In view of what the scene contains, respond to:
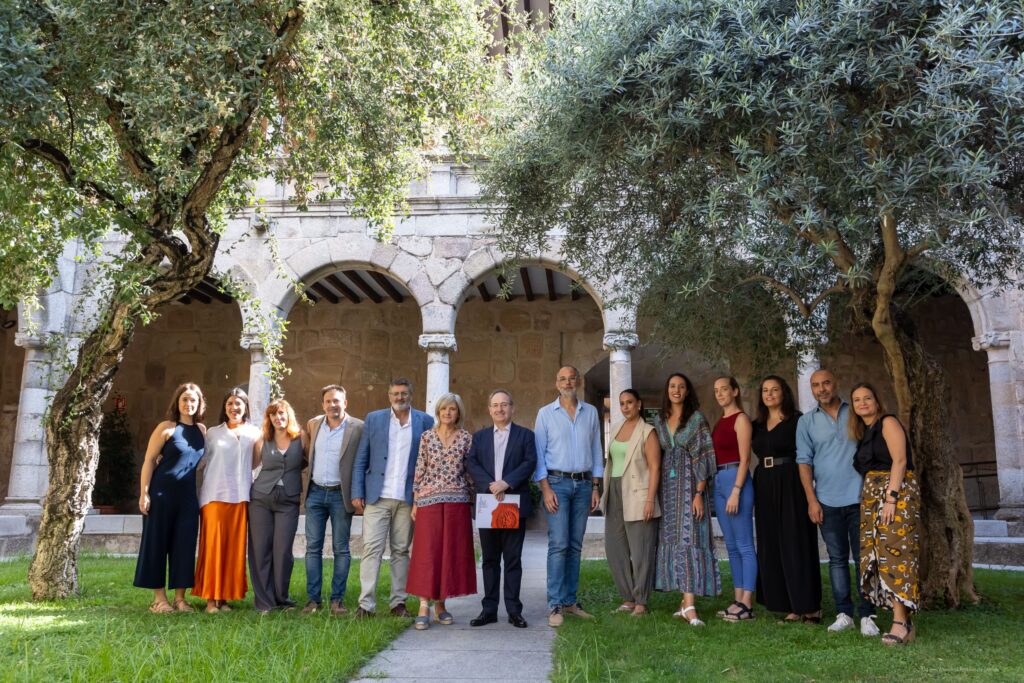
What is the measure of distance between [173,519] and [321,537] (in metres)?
0.91


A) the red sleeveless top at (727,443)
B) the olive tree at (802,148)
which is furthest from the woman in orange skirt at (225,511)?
the red sleeveless top at (727,443)

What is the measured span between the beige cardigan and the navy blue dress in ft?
8.66

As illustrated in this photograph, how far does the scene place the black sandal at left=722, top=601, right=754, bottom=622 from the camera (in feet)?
15.7

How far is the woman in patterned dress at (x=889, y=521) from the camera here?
412 cm

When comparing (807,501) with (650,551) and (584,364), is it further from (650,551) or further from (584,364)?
(584,364)

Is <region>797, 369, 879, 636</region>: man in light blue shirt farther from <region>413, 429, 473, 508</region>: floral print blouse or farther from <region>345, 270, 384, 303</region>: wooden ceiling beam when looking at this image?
<region>345, 270, 384, 303</region>: wooden ceiling beam

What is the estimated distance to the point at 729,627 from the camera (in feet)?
15.0

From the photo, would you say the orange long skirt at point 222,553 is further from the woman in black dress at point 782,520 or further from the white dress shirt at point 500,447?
the woman in black dress at point 782,520

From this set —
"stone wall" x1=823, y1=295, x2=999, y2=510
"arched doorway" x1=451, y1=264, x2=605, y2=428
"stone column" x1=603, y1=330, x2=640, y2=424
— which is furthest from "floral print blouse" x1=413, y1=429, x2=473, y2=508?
"stone wall" x1=823, y1=295, x2=999, y2=510

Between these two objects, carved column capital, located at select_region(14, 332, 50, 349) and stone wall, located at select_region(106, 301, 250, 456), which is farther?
stone wall, located at select_region(106, 301, 250, 456)

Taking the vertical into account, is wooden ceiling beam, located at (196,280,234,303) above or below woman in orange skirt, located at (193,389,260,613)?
above

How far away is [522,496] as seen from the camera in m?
4.73

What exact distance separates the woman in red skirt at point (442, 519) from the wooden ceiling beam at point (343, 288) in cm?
770

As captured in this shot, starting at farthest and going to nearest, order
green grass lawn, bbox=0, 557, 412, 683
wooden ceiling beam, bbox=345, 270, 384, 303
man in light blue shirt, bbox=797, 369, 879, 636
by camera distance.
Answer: wooden ceiling beam, bbox=345, 270, 384, 303 → man in light blue shirt, bbox=797, 369, 879, 636 → green grass lawn, bbox=0, 557, 412, 683
